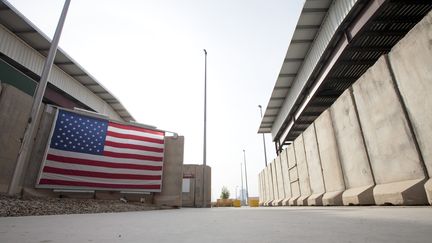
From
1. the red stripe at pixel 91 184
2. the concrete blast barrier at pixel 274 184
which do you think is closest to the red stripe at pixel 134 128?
the red stripe at pixel 91 184

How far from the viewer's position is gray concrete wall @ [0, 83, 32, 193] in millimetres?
6277

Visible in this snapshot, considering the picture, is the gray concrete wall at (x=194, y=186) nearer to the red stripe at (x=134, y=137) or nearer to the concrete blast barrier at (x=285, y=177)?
the concrete blast barrier at (x=285, y=177)

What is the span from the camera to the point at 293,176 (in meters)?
15.1

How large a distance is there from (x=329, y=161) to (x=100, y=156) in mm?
9406

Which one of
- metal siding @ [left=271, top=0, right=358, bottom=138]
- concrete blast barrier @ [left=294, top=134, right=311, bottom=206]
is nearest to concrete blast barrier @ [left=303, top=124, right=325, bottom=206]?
concrete blast barrier @ [left=294, top=134, right=311, bottom=206]

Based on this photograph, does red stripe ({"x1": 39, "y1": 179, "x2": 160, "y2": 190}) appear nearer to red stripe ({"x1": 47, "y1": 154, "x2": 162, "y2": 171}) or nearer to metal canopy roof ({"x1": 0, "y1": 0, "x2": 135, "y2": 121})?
red stripe ({"x1": 47, "y1": 154, "x2": 162, "y2": 171})

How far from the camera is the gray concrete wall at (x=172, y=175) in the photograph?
10461 millimetres

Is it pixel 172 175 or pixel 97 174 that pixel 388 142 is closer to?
pixel 172 175

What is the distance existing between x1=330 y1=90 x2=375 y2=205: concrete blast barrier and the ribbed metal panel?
50.7 feet

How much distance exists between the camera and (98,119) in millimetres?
9336

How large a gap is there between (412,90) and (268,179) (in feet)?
67.3

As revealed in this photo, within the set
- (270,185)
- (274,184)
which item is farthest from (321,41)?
(270,185)

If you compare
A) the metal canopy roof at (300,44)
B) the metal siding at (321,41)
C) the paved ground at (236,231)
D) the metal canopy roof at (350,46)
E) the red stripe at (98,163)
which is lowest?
the paved ground at (236,231)

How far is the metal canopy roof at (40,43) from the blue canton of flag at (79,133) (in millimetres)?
6054
